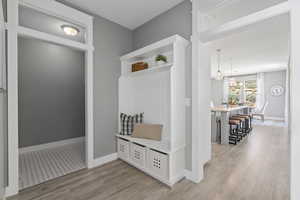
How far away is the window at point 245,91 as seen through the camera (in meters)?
8.14

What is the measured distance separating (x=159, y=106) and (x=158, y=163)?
0.96 m

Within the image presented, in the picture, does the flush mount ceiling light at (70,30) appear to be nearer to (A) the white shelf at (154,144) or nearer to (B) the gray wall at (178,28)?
(B) the gray wall at (178,28)

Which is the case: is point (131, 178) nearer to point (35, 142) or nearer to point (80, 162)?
point (80, 162)

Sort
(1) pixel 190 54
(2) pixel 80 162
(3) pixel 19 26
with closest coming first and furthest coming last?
(3) pixel 19 26 → (1) pixel 190 54 → (2) pixel 80 162

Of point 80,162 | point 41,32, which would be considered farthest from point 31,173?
point 41,32

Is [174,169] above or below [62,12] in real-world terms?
below

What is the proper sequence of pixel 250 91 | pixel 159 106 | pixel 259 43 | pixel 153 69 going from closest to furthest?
pixel 153 69, pixel 159 106, pixel 259 43, pixel 250 91

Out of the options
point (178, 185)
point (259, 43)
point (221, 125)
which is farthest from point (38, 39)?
point (259, 43)

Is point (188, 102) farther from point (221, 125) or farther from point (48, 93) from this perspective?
point (48, 93)

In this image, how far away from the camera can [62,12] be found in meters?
2.12

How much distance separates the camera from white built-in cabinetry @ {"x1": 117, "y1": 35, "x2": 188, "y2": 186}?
1.93 meters

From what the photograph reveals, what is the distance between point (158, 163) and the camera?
1993 millimetres

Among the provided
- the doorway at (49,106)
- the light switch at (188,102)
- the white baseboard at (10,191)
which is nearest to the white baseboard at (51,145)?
the doorway at (49,106)

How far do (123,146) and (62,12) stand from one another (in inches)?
97.2
